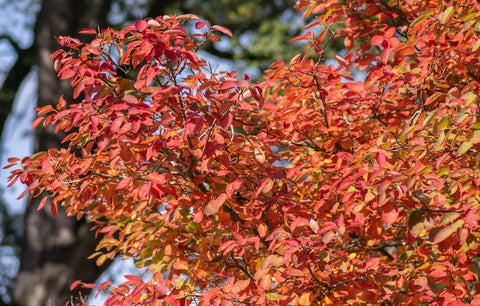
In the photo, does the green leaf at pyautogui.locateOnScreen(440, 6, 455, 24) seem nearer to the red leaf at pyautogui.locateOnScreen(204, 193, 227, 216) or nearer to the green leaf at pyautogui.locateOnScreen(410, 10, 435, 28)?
the green leaf at pyautogui.locateOnScreen(410, 10, 435, 28)

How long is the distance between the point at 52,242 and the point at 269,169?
10.8 feet

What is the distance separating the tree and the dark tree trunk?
201 cm

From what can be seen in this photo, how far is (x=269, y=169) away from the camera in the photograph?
1.57 meters

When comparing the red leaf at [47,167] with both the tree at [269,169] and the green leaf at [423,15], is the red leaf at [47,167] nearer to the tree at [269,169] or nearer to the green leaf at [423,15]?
the tree at [269,169]

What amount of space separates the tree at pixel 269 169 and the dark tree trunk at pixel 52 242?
2.01 m

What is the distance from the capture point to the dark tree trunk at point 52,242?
3.88 metres

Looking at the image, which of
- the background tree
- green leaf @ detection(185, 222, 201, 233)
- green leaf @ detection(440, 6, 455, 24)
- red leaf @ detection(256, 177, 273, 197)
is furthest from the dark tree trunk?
green leaf @ detection(440, 6, 455, 24)

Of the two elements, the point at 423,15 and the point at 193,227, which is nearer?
the point at 423,15

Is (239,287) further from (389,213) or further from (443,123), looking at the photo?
(443,123)

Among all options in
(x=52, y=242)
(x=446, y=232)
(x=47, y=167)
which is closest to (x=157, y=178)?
(x=47, y=167)

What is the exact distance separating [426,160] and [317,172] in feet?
2.07

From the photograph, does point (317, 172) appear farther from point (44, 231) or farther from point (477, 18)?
point (44, 231)

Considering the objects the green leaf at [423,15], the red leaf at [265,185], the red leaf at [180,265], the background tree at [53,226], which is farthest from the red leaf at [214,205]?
the background tree at [53,226]

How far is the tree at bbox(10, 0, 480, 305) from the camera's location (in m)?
1.38
